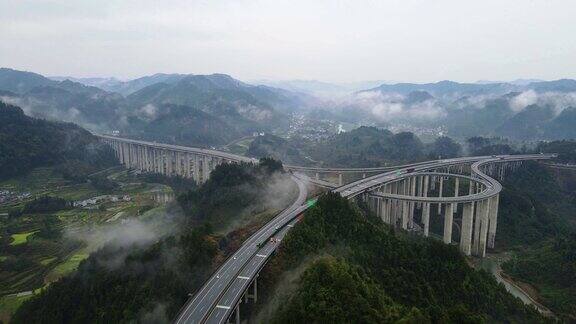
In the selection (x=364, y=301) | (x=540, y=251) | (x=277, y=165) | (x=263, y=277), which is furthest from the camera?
(x=277, y=165)

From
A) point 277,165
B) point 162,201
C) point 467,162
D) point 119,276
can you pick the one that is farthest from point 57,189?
point 467,162

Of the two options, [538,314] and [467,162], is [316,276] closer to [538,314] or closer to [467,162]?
[538,314]

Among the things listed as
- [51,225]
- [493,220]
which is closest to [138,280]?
[51,225]

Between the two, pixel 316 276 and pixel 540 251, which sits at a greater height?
pixel 316 276

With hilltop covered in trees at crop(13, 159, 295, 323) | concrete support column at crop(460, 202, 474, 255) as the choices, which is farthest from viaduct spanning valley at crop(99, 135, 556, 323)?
hilltop covered in trees at crop(13, 159, 295, 323)

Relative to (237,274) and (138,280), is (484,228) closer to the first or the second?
(237,274)

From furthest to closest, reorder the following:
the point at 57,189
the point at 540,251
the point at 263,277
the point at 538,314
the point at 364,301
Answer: the point at 57,189, the point at 540,251, the point at 538,314, the point at 263,277, the point at 364,301
